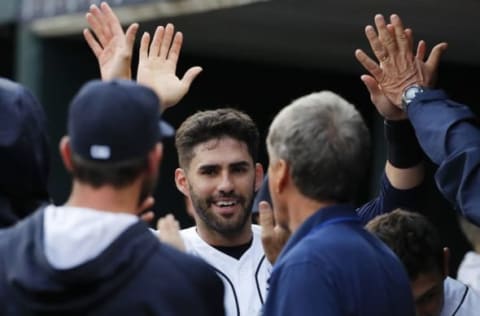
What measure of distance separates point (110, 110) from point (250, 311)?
156 cm

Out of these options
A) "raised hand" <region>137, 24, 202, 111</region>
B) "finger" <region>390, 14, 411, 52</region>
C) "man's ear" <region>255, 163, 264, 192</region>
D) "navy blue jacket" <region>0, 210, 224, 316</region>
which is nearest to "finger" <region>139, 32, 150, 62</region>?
"raised hand" <region>137, 24, 202, 111</region>

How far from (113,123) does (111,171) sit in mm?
107

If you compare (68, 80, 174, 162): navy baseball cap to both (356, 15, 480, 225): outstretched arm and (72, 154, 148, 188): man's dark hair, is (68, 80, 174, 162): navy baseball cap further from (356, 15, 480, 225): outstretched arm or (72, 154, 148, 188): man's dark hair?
(356, 15, 480, 225): outstretched arm

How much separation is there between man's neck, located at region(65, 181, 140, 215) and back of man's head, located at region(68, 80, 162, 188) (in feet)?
0.04

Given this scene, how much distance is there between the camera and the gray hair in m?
3.30

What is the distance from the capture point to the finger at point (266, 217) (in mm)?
3666

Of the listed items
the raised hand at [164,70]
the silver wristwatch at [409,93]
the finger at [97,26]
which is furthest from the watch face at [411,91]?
the finger at [97,26]

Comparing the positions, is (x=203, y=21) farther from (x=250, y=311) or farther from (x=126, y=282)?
(x=126, y=282)

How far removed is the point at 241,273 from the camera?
14.7ft

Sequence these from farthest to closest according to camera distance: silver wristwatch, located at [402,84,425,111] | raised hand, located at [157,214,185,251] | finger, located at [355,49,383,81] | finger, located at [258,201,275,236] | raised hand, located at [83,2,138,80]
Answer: finger, located at [355,49,383,81]
silver wristwatch, located at [402,84,425,111]
raised hand, located at [83,2,138,80]
finger, located at [258,201,275,236]
raised hand, located at [157,214,185,251]

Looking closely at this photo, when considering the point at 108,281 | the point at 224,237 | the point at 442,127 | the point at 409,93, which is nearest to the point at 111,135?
the point at 108,281

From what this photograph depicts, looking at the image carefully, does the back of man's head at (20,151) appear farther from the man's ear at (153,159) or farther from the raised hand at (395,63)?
the raised hand at (395,63)

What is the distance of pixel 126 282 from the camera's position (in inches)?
114

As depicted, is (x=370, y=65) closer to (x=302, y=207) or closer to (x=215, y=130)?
(x=215, y=130)
